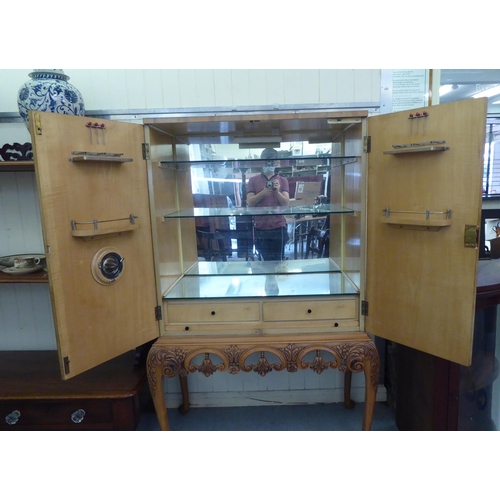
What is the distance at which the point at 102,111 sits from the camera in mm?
1880

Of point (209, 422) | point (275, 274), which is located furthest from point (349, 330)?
point (209, 422)

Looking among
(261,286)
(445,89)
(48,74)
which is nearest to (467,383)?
(261,286)

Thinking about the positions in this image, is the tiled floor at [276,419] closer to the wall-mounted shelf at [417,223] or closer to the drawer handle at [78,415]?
the drawer handle at [78,415]

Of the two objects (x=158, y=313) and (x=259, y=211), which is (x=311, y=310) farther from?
(x=158, y=313)

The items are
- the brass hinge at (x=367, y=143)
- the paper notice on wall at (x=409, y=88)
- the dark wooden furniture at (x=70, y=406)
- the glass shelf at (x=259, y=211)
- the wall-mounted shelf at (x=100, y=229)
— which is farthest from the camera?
the paper notice on wall at (x=409, y=88)

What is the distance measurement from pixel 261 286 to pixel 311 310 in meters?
0.29

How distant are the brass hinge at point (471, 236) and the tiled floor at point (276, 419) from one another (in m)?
1.24

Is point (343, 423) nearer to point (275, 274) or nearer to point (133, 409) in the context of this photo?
point (275, 274)

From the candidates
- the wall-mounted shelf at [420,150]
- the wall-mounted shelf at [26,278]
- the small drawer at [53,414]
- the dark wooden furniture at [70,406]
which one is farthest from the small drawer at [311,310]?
the wall-mounted shelf at [26,278]

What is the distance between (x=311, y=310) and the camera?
154 centimetres

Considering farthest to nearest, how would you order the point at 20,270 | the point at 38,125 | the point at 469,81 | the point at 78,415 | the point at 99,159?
the point at 469,81
the point at 20,270
the point at 78,415
the point at 99,159
the point at 38,125

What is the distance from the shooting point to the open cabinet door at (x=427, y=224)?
118cm

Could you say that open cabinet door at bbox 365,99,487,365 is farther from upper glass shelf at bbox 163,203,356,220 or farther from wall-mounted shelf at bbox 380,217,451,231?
upper glass shelf at bbox 163,203,356,220

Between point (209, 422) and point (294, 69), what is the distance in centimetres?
210
